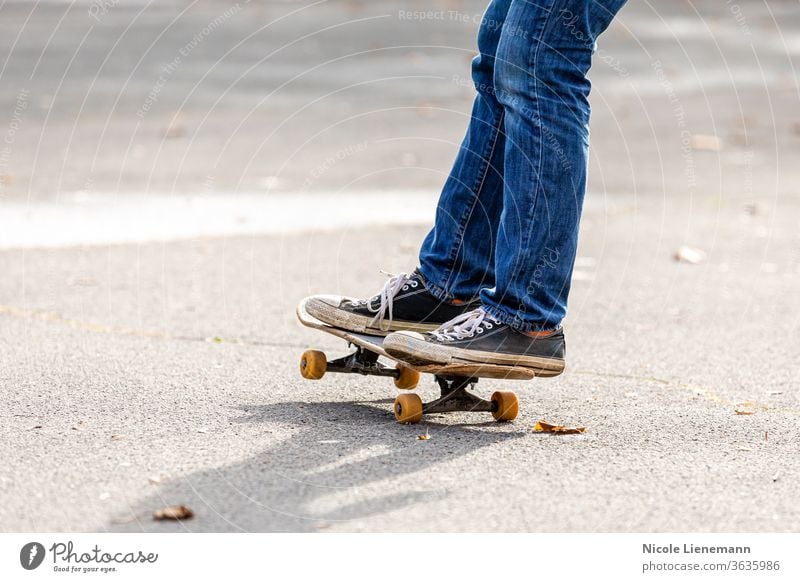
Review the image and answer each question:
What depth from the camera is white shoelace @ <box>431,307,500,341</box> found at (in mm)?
3326

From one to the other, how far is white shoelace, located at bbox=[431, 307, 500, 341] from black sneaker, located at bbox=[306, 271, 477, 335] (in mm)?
256

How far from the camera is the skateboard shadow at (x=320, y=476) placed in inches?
102

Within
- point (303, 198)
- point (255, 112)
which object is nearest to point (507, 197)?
point (303, 198)

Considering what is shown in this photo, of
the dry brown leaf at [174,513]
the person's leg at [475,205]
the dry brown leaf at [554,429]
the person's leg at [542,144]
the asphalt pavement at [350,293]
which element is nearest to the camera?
the dry brown leaf at [174,513]

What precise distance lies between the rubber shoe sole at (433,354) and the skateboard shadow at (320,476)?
0.21 m

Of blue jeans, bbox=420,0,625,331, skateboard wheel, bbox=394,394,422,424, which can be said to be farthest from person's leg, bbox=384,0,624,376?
skateboard wheel, bbox=394,394,422,424

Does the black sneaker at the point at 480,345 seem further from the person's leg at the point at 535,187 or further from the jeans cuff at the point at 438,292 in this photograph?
the jeans cuff at the point at 438,292

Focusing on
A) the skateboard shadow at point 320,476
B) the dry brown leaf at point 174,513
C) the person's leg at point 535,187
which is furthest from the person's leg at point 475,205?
the dry brown leaf at point 174,513

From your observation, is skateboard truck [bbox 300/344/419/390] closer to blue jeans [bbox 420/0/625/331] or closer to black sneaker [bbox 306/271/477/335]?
black sneaker [bbox 306/271/477/335]

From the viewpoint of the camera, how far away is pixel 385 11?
1408 cm

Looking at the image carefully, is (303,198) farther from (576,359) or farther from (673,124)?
(673,124)

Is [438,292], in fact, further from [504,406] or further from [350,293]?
[350,293]

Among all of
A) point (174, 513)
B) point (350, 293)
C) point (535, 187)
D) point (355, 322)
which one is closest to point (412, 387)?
point (355, 322)

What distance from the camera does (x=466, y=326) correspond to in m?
3.36
